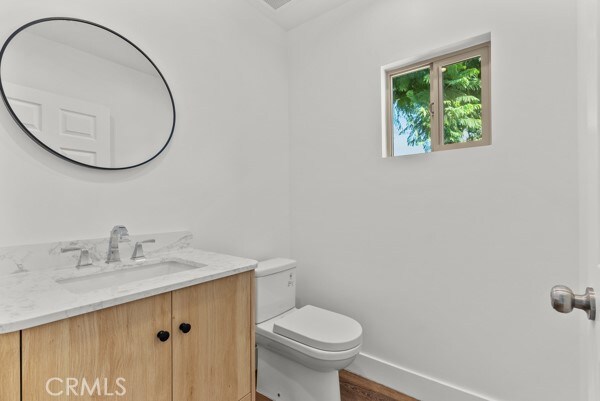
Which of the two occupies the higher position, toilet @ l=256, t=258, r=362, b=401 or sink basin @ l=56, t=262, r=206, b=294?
sink basin @ l=56, t=262, r=206, b=294

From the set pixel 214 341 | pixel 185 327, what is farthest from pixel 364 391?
pixel 185 327

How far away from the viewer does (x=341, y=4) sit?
6.48 feet

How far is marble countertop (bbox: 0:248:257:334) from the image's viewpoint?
691mm

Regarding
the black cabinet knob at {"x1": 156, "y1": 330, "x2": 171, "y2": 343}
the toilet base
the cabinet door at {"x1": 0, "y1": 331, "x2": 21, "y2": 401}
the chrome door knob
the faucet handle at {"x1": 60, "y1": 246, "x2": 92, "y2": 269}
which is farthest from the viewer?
the toilet base

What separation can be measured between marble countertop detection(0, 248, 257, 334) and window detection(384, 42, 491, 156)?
128 centimetres

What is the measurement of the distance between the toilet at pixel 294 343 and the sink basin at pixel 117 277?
1.65ft

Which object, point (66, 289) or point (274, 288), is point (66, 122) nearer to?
point (66, 289)

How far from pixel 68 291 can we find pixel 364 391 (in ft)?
5.34

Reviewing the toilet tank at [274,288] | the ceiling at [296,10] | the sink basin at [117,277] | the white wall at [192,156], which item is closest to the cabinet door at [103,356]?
the sink basin at [117,277]

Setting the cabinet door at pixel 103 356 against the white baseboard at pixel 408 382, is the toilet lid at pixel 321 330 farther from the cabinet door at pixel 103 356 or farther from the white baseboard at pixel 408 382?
the cabinet door at pixel 103 356

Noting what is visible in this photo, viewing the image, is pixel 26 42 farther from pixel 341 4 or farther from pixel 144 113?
pixel 341 4

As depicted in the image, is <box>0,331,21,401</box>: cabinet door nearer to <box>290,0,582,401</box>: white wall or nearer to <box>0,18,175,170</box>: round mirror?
<box>0,18,175,170</box>: round mirror

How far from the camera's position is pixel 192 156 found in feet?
5.44

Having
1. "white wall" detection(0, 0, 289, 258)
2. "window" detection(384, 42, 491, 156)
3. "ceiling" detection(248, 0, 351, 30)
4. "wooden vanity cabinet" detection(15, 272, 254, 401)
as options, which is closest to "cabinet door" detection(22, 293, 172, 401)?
"wooden vanity cabinet" detection(15, 272, 254, 401)
